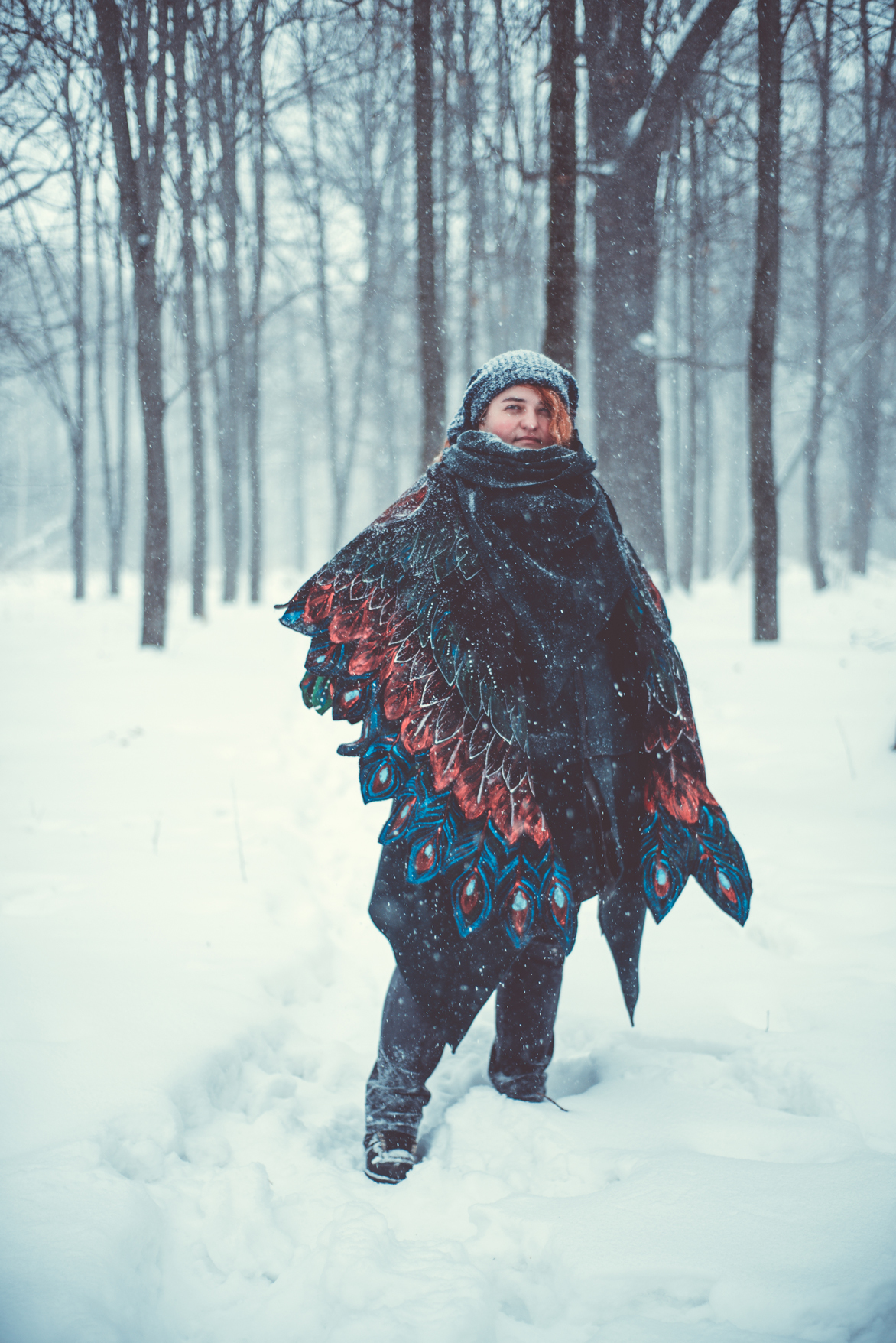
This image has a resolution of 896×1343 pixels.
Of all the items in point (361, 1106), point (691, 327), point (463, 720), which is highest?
point (691, 327)

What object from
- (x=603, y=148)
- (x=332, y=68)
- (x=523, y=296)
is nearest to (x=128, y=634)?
(x=332, y=68)

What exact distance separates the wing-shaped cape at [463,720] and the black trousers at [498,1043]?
0.27 m

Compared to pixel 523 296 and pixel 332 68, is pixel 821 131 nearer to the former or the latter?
pixel 332 68

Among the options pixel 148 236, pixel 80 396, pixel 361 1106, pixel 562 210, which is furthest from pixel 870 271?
pixel 361 1106

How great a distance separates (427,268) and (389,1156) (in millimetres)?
7649

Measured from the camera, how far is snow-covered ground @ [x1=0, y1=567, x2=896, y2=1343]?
1453mm

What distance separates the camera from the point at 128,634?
10422mm

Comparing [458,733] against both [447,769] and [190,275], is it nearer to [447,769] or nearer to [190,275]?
[447,769]

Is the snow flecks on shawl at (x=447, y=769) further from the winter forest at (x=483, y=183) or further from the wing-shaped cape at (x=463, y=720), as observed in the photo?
the winter forest at (x=483, y=183)

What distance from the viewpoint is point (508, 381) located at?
197cm

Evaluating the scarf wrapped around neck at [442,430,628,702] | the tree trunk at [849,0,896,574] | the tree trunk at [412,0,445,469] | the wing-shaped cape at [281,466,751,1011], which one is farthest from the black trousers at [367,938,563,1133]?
the tree trunk at [849,0,896,574]

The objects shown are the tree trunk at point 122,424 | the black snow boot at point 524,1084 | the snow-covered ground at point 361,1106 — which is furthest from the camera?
the tree trunk at point 122,424

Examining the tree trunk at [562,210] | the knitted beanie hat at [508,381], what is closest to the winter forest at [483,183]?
the tree trunk at [562,210]

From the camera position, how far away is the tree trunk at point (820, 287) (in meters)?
6.72
